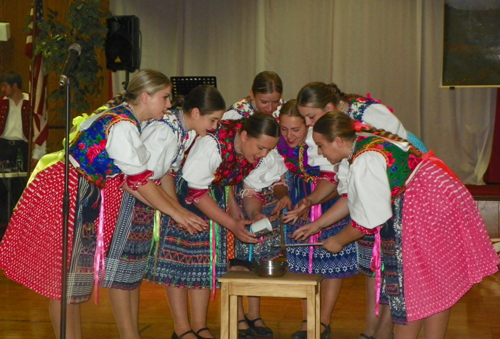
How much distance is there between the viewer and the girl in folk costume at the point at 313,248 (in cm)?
350

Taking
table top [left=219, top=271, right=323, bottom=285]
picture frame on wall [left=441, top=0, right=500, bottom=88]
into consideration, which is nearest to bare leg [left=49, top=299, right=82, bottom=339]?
table top [left=219, top=271, right=323, bottom=285]

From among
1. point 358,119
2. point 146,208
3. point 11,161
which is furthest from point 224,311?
point 11,161

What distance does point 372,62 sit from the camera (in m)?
7.67

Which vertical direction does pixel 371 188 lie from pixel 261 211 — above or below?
above

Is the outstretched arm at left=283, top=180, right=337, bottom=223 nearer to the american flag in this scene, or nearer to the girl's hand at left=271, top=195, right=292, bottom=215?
the girl's hand at left=271, top=195, right=292, bottom=215

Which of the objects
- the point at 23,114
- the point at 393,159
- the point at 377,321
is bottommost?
the point at 377,321

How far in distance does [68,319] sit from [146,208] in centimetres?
→ 58

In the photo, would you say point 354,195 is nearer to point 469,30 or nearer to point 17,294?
point 17,294

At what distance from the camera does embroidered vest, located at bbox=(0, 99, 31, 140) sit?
6363mm

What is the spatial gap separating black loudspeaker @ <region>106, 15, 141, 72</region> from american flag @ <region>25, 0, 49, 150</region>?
2.13ft

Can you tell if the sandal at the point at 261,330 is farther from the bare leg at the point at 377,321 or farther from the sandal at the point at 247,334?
the bare leg at the point at 377,321

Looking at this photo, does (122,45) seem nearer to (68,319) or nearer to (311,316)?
(68,319)

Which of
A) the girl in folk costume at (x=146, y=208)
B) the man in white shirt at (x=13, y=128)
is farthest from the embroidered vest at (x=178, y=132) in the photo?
the man in white shirt at (x=13, y=128)

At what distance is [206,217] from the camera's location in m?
3.34
